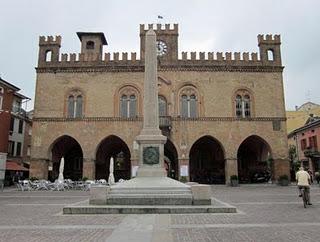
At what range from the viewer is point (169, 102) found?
102 feet

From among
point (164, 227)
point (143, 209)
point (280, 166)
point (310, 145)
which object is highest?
point (310, 145)

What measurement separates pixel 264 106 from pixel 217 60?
6230 millimetres

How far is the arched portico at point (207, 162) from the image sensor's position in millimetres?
33500

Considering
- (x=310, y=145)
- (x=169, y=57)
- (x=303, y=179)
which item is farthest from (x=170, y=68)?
(x=303, y=179)

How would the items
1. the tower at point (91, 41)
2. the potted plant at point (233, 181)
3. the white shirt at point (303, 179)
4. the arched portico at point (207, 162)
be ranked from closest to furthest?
the white shirt at point (303, 179), the potted plant at point (233, 181), the arched portico at point (207, 162), the tower at point (91, 41)

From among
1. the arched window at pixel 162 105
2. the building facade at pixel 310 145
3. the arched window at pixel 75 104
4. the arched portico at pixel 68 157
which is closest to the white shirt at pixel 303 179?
the arched window at pixel 162 105

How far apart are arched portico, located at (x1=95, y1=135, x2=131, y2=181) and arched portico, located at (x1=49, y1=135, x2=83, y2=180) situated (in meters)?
2.63

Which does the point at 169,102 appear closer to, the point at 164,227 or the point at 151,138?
the point at 151,138

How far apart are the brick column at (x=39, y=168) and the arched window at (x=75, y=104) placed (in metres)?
4.91

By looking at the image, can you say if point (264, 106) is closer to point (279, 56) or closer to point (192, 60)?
point (279, 56)

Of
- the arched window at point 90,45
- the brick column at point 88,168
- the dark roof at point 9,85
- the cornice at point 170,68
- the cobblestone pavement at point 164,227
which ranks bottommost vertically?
the cobblestone pavement at point 164,227

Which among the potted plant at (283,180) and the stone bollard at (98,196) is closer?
the stone bollard at (98,196)

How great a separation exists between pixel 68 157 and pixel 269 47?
2347cm

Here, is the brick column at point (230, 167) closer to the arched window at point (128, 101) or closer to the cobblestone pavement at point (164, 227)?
the arched window at point (128, 101)
